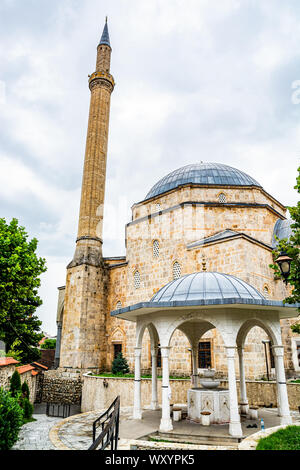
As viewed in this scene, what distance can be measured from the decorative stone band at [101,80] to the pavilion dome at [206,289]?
59.5ft

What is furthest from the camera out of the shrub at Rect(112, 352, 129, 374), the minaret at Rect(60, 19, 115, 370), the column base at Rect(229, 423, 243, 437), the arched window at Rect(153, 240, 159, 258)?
the arched window at Rect(153, 240, 159, 258)

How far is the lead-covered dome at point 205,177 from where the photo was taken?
18.8 meters

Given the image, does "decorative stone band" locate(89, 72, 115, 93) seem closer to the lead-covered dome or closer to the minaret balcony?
the minaret balcony

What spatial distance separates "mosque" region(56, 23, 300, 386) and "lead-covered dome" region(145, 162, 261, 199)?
6 cm

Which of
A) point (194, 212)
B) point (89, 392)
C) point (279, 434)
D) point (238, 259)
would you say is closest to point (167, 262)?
point (194, 212)

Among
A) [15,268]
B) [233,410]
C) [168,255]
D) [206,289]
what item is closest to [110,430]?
[233,410]

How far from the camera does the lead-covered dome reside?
1883 centimetres

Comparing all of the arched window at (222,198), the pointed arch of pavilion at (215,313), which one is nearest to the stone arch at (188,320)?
the pointed arch of pavilion at (215,313)

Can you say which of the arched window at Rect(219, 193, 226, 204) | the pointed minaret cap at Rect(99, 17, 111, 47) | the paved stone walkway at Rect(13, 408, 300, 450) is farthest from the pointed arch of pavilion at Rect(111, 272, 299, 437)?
the pointed minaret cap at Rect(99, 17, 111, 47)

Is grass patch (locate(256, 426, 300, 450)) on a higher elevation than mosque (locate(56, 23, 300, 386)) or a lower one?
lower

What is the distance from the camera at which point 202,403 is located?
7414mm

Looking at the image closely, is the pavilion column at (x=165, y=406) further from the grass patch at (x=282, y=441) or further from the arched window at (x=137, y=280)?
the arched window at (x=137, y=280)

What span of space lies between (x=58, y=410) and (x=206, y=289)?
33.7ft
